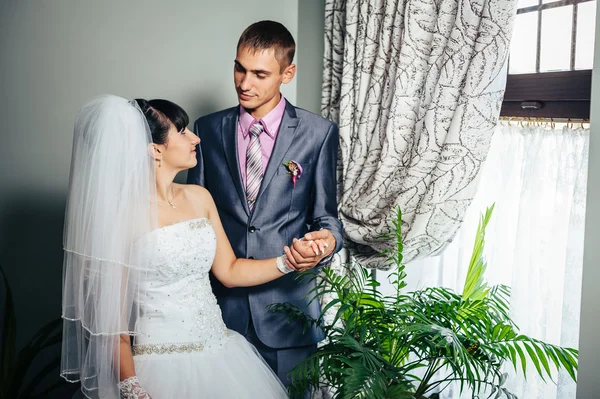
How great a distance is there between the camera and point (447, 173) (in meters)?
2.53

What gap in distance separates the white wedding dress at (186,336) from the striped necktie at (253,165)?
0.34 metres

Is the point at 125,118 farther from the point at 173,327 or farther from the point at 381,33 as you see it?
the point at 381,33

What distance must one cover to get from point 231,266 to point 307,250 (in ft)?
1.12

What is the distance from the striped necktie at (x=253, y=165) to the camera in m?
2.57

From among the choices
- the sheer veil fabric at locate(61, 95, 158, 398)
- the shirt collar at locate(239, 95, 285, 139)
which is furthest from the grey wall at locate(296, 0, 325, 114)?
the sheer veil fabric at locate(61, 95, 158, 398)

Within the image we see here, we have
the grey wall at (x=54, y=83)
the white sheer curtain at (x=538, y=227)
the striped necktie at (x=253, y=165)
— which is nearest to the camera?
the white sheer curtain at (x=538, y=227)

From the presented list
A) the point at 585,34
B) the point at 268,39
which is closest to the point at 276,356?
the point at 268,39

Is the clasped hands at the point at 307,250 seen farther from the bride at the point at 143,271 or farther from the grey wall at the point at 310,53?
the grey wall at the point at 310,53

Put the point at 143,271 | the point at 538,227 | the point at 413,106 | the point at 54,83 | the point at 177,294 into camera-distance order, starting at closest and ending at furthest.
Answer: the point at 143,271
the point at 177,294
the point at 538,227
the point at 413,106
the point at 54,83

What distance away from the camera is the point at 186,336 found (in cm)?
218

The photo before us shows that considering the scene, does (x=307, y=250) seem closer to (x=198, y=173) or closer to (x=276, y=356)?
(x=276, y=356)

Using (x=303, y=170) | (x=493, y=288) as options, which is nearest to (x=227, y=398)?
(x=303, y=170)

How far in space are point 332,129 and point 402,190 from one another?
1.32ft

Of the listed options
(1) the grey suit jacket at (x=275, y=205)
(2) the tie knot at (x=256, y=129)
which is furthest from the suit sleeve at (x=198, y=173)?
(2) the tie knot at (x=256, y=129)
